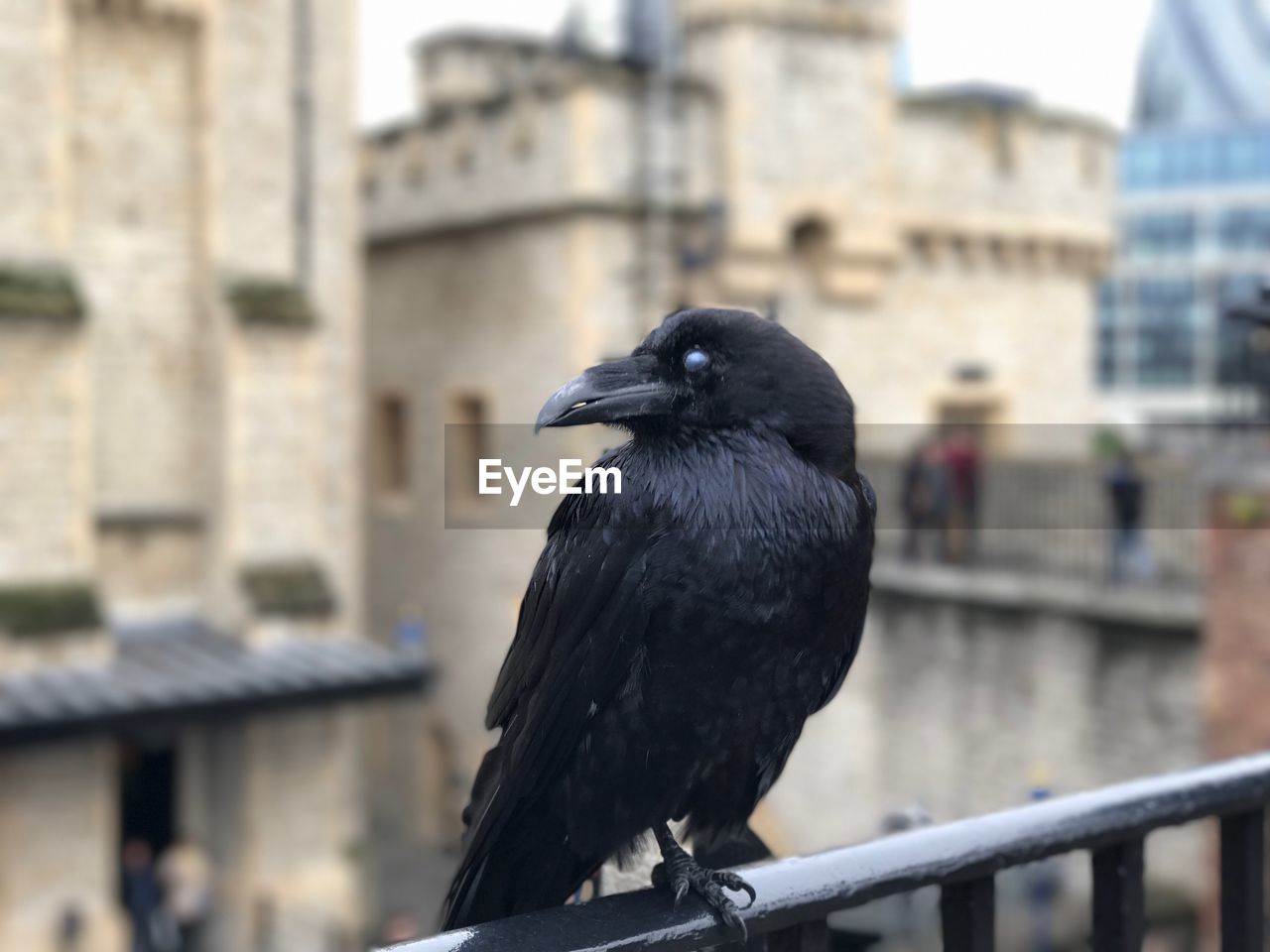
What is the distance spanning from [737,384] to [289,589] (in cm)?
1431

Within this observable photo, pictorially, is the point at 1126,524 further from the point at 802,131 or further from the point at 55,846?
the point at 55,846

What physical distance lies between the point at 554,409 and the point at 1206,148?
81.1 metres

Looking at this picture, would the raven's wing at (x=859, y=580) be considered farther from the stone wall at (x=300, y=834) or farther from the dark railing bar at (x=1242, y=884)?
the stone wall at (x=300, y=834)

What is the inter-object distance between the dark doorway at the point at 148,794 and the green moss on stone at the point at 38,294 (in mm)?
4601

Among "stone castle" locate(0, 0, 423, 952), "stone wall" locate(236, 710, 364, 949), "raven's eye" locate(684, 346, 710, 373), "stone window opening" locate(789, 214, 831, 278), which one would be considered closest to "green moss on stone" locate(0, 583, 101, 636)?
"stone castle" locate(0, 0, 423, 952)

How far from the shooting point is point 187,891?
15.4 meters

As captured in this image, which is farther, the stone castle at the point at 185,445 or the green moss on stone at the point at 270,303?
the green moss on stone at the point at 270,303

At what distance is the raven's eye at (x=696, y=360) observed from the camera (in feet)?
6.63

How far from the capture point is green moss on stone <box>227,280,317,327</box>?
15.7 meters

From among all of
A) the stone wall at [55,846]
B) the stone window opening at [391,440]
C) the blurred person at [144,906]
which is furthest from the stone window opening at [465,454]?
the stone window opening at [391,440]

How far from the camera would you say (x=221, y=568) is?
1584 centimetres

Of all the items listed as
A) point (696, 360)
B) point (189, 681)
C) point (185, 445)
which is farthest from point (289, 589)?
point (696, 360)

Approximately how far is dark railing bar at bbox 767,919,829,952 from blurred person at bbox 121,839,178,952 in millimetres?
14358

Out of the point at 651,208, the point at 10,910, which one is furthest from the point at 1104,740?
the point at 10,910
